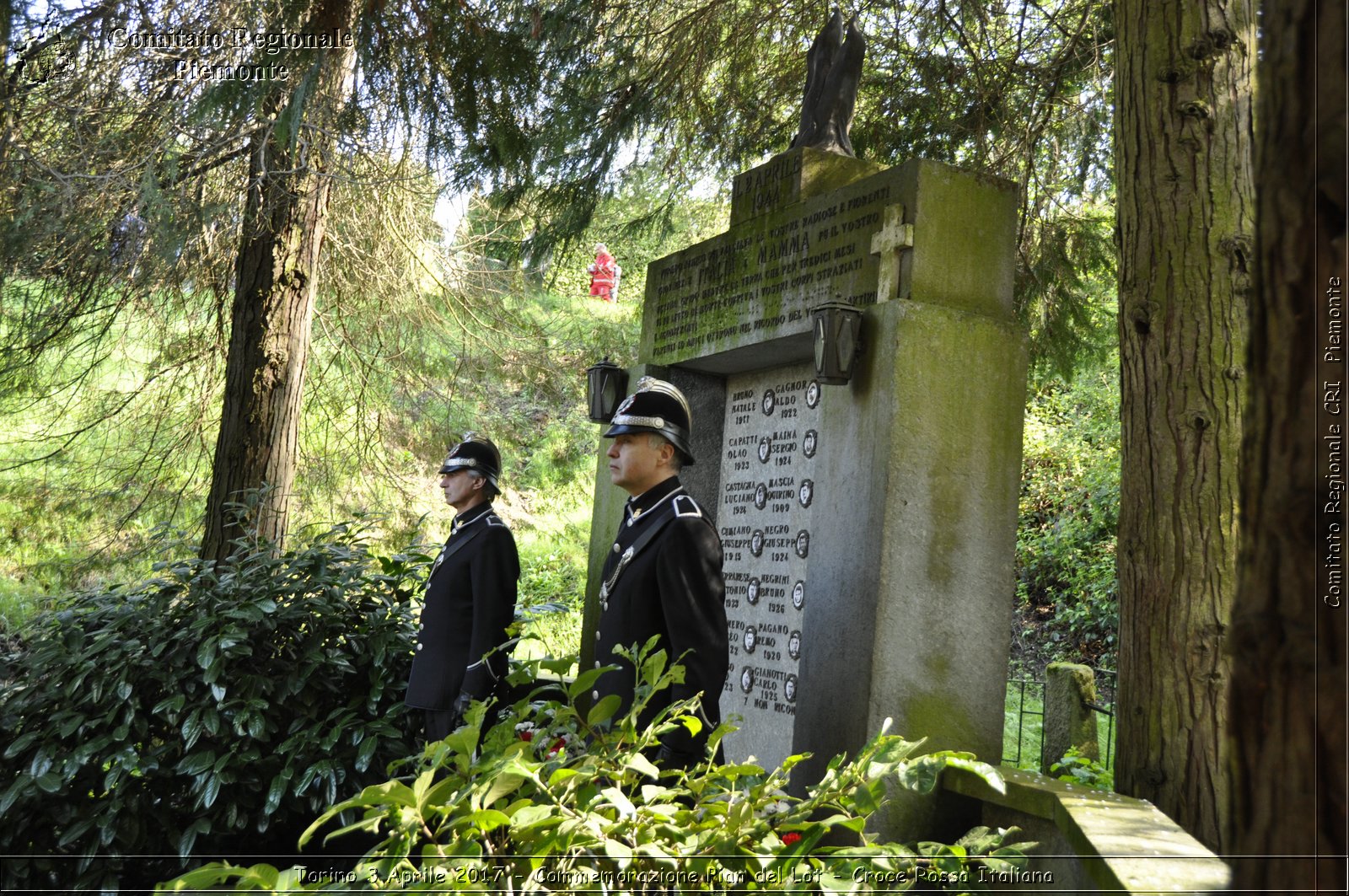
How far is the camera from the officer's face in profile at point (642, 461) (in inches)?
172

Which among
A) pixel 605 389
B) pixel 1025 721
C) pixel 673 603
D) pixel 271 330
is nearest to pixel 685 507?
pixel 673 603

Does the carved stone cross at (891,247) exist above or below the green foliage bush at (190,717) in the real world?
above

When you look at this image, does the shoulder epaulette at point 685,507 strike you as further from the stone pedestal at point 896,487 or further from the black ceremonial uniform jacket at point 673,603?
the stone pedestal at point 896,487

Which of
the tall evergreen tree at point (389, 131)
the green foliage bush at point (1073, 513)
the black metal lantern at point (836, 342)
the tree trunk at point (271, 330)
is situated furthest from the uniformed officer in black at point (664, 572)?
the green foliage bush at point (1073, 513)

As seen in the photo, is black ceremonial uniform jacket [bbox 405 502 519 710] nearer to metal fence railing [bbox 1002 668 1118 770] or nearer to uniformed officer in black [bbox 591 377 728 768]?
uniformed officer in black [bbox 591 377 728 768]

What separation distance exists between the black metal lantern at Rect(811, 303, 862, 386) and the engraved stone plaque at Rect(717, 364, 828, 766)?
421 millimetres

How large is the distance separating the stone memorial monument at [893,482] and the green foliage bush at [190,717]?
5.84ft

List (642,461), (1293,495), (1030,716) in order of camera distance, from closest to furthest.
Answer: (1293,495)
(642,461)
(1030,716)

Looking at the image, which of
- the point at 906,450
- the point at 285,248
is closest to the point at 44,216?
the point at 285,248

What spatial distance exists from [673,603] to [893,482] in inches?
37.3

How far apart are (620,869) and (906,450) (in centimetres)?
253

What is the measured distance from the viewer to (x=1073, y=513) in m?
14.0

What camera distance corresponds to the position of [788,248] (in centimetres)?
529

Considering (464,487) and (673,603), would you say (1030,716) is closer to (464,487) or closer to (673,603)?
(464,487)
